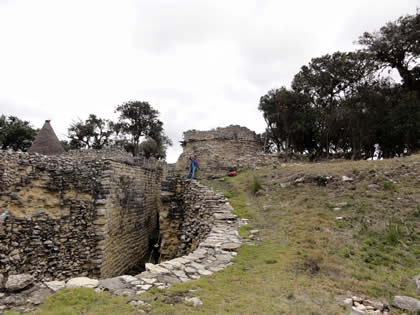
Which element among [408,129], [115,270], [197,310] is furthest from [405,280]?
[408,129]

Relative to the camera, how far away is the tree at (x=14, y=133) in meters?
32.4

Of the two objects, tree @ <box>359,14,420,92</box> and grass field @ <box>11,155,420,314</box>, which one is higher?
tree @ <box>359,14,420,92</box>

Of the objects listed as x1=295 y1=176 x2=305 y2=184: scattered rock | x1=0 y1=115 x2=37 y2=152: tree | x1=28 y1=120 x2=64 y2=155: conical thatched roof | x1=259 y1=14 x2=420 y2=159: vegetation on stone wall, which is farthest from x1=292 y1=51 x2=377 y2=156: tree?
x1=0 y1=115 x2=37 y2=152: tree

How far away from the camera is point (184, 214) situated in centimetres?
1023

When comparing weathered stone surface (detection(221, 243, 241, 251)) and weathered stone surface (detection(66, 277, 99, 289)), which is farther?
weathered stone surface (detection(221, 243, 241, 251))

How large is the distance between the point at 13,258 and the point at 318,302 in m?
9.15

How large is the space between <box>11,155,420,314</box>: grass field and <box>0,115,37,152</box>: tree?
38595 millimetres

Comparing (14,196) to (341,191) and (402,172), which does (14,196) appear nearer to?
(341,191)

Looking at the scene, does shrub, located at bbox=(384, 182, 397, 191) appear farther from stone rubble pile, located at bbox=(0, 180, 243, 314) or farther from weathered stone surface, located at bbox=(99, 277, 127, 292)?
weathered stone surface, located at bbox=(99, 277, 127, 292)

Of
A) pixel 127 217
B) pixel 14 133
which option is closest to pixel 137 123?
pixel 14 133

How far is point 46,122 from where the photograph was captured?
18234 millimetres

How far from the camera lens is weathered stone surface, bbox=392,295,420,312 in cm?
293

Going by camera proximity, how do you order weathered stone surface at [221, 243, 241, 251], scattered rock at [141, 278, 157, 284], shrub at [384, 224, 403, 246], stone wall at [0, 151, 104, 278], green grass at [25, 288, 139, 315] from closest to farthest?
green grass at [25, 288, 139, 315] → scattered rock at [141, 278, 157, 284] → shrub at [384, 224, 403, 246] → weathered stone surface at [221, 243, 241, 251] → stone wall at [0, 151, 104, 278]

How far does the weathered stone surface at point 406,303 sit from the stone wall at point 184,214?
5069mm
